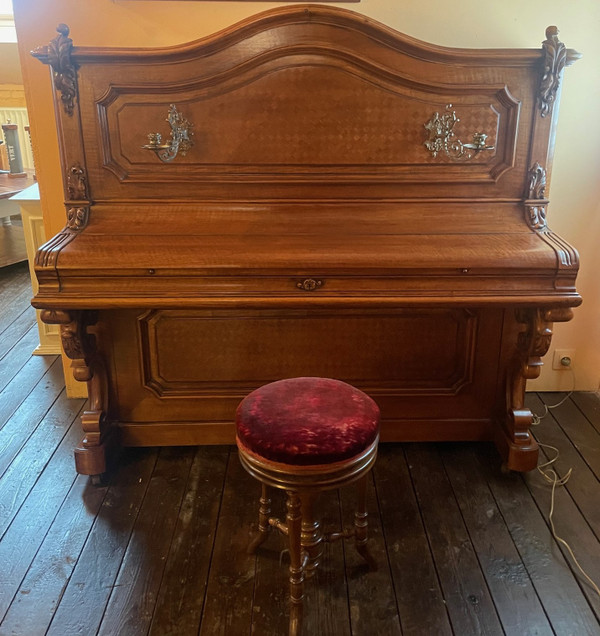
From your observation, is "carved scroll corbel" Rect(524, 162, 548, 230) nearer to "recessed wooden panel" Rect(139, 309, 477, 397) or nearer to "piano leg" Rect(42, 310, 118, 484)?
"recessed wooden panel" Rect(139, 309, 477, 397)

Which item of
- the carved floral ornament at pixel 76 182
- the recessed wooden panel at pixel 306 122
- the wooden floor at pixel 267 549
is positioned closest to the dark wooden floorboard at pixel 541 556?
the wooden floor at pixel 267 549

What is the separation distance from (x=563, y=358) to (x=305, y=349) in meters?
1.22

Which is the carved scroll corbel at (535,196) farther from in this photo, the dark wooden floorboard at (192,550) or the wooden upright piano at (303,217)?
the dark wooden floorboard at (192,550)

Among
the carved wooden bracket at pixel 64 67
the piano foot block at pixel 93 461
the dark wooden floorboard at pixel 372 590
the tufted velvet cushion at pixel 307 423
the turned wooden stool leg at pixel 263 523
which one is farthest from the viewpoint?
the piano foot block at pixel 93 461

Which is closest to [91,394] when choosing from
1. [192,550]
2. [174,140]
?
[192,550]

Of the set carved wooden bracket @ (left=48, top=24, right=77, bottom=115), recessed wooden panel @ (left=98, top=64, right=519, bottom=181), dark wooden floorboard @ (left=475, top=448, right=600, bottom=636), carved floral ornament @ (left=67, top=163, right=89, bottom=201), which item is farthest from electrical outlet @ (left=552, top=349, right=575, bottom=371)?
carved wooden bracket @ (left=48, top=24, right=77, bottom=115)

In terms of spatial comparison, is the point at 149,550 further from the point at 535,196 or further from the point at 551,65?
the point at 551,65

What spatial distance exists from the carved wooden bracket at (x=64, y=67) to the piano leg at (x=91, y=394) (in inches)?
26.0

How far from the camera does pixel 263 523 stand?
176 centimetres

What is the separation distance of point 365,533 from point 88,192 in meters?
1.34

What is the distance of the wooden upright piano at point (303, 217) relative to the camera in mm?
1787

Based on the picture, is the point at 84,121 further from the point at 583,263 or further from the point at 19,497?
the point at 583,263

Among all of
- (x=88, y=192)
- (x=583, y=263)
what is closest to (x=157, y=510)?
(x=88, y=192)

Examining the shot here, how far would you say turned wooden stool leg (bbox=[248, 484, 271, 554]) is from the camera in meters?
1.74
